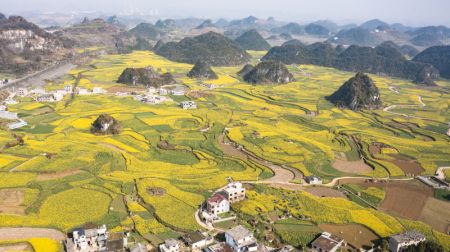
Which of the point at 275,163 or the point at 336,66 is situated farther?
the point at 336,66

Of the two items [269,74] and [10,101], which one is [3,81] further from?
[269,74]

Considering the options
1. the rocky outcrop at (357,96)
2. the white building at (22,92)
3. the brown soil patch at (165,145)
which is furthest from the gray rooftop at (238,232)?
the white building at (22,92)

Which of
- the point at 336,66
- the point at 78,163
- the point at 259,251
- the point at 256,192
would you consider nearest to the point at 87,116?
the point at 78,163

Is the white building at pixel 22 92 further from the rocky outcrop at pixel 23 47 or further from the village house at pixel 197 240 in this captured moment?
the village house at pixel 197 240

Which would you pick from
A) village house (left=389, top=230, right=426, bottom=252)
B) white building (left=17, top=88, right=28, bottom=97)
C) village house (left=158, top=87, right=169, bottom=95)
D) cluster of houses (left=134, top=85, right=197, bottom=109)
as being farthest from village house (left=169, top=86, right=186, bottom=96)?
village house (left=389, top=230, right=426, bottom=252)

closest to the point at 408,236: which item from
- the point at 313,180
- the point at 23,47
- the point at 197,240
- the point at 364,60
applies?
the point at 313,180

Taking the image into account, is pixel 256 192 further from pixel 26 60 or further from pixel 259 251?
pixel 26 60

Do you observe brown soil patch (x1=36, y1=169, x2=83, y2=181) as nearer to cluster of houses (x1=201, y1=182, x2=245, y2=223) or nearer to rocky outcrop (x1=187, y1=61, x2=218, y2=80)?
cluster of houses (x1=201, y1=182, x2=245, y2=223)
